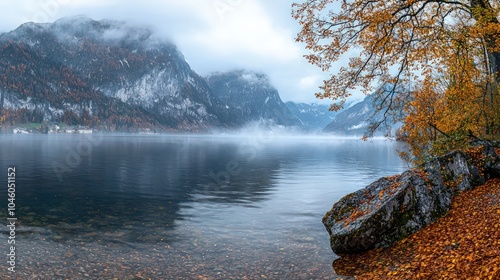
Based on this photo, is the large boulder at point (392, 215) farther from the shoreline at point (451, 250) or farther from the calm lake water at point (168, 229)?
the calm lake water at point (168, 229)

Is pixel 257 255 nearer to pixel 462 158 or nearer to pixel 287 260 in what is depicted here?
pixel 287 260

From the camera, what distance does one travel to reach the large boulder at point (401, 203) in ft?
57.5

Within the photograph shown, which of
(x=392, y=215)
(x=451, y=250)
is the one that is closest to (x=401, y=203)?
(x=392, y=215)

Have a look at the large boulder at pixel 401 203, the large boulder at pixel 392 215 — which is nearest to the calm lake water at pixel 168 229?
the large boulder at pixel 392 215

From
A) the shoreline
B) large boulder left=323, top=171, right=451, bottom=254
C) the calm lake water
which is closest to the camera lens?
the shoreline

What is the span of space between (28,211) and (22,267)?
14.1 metres

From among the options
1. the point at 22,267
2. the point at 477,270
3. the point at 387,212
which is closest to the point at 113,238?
the point at 22,267

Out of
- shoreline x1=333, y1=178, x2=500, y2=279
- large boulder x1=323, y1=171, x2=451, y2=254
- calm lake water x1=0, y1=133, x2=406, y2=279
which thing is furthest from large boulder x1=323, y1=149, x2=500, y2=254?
calm lake water x1=0, y1=133, x2=406, y2=279

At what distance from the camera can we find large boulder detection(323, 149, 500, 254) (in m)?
17.5

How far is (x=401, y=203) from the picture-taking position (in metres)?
17.8

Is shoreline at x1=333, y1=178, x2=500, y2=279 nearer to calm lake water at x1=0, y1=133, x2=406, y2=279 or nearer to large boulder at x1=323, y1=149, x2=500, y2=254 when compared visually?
large boulder at x1=323, y1=149, x2=500, y2=254

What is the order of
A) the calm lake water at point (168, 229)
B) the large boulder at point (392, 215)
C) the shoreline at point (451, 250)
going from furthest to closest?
the large boulder at point (392, 215) → the calm lake water at point (168, 229) → the shoreline at point (451, 250)

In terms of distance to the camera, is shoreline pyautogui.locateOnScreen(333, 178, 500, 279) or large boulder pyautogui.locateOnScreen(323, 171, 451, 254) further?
large boulder pyautogui.locateOnScreen(323, 171, 451, 254)

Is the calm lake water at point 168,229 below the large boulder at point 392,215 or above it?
below
